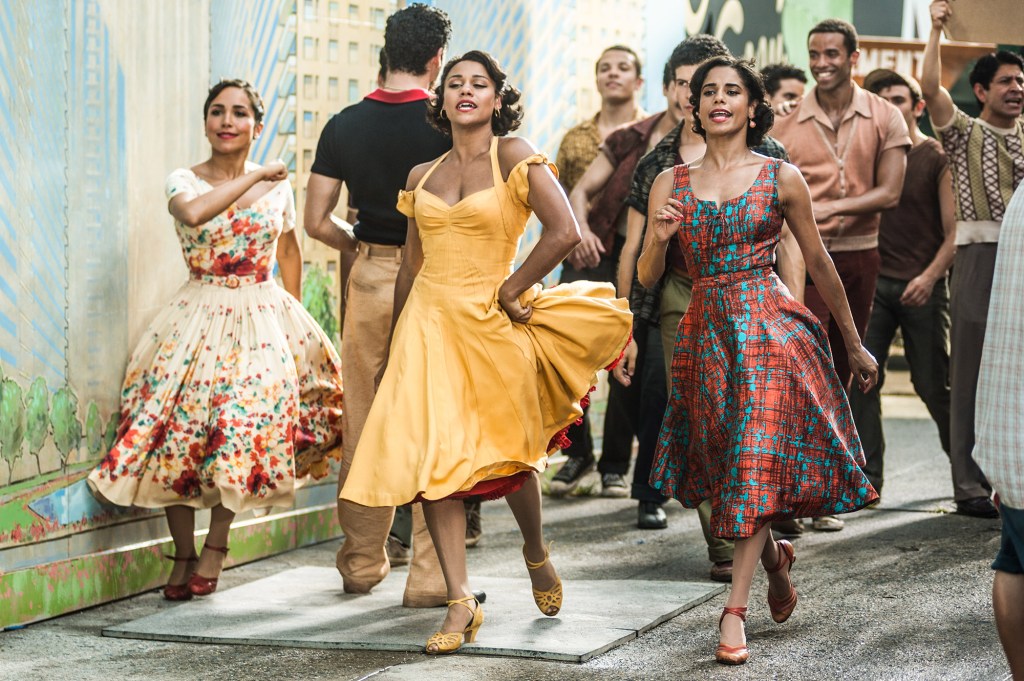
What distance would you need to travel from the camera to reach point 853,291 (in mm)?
8078

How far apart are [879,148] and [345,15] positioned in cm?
289

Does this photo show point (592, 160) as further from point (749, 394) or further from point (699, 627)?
point (699, 627)

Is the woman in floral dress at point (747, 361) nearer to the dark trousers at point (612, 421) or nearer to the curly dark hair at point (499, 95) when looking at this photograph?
the curly dark hair at point (499, 95)

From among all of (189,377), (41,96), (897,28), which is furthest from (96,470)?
(897,28)

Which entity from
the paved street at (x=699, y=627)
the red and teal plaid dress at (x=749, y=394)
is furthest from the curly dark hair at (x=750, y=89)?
the paved street at (x=699, y=627)

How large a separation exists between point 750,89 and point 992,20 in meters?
1.17

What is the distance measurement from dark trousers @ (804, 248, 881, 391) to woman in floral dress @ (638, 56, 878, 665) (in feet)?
7.59

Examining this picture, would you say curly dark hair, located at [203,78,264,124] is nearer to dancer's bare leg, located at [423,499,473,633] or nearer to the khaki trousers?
the khaki trousers

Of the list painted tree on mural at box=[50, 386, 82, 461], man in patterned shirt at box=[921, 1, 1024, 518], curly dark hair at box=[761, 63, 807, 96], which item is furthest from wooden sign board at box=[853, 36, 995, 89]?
painted tree on mural at box=[50, 386, 82, 461]

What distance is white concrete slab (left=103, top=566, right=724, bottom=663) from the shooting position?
5.50m

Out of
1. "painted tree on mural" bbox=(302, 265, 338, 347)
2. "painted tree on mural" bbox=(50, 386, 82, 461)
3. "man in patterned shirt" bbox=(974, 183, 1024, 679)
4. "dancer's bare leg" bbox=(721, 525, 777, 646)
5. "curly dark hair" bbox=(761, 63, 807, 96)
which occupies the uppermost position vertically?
"curly dark hair" bbox=(761, 63, 807, 96)

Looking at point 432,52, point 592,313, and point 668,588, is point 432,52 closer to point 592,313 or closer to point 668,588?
point 592,313

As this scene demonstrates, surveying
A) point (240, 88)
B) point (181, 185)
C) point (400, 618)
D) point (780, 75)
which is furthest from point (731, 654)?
point (780, 75)

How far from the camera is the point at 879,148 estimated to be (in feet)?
26.6
